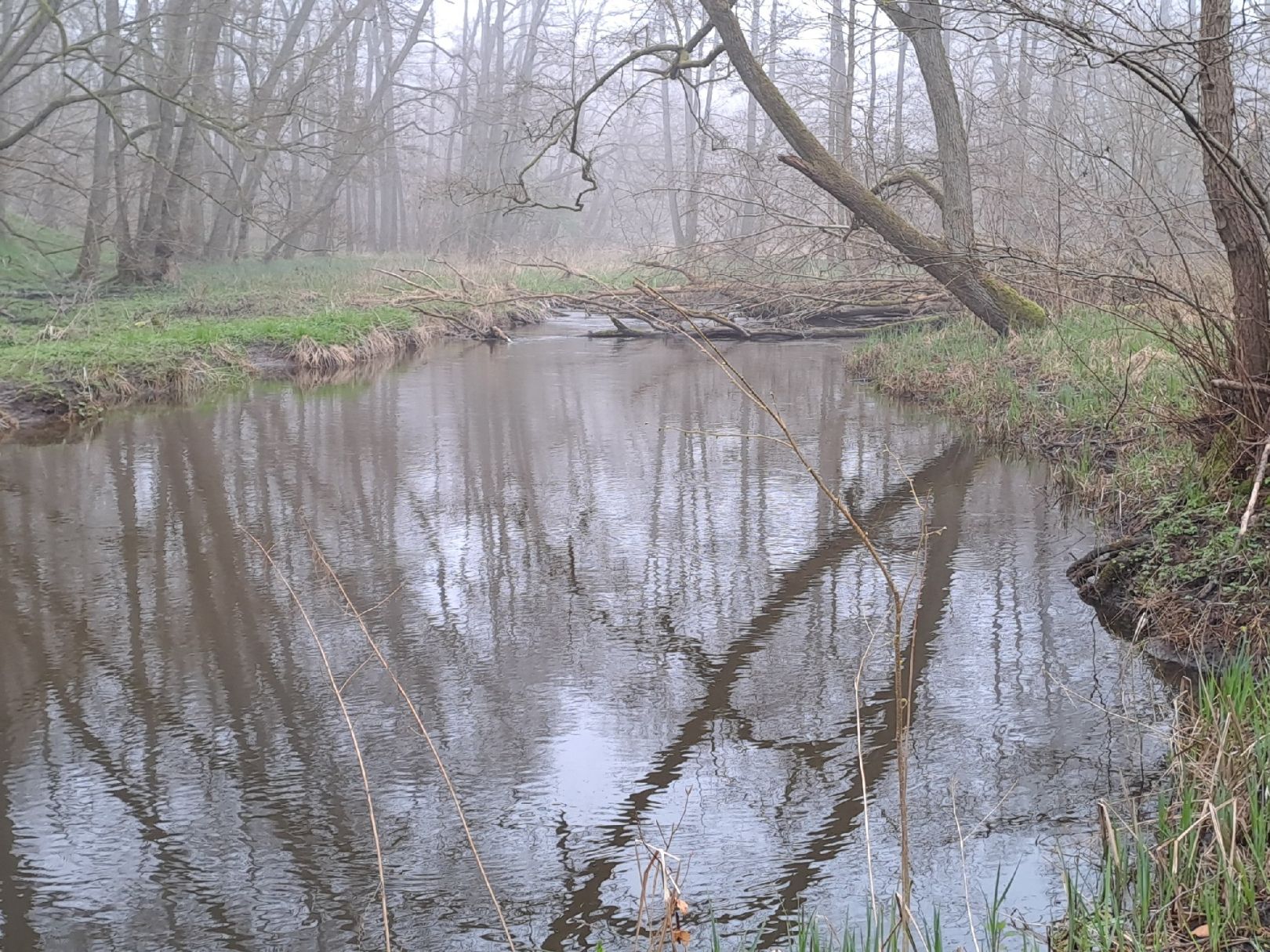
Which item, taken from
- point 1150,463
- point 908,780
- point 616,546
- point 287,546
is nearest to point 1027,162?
point 1150,463

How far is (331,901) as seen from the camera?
130 inches

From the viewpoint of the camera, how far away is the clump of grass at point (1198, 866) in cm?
271

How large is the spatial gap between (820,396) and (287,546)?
6.22 meters

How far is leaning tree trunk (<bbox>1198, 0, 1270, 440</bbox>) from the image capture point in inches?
202

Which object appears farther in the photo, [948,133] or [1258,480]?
[948,133]

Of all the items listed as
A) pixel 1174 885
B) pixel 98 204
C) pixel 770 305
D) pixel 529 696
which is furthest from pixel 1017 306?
pixel 98 204

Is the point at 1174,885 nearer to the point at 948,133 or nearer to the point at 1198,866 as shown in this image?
the point at 1198,866

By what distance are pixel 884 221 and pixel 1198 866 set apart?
9342 millimetres

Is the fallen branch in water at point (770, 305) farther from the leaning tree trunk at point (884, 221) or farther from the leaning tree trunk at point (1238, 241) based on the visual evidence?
the leaning tree trunk at point (1238, 241)

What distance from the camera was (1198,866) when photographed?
291 cm

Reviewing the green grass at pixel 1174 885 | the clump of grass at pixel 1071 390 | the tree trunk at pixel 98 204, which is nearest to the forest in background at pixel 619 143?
the tree trunk at pixel 98 204

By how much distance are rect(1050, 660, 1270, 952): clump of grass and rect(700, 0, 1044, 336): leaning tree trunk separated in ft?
27.7

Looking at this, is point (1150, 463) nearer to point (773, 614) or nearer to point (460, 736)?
point (773, 614)

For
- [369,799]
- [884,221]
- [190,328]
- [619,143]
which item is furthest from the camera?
[619,143]
